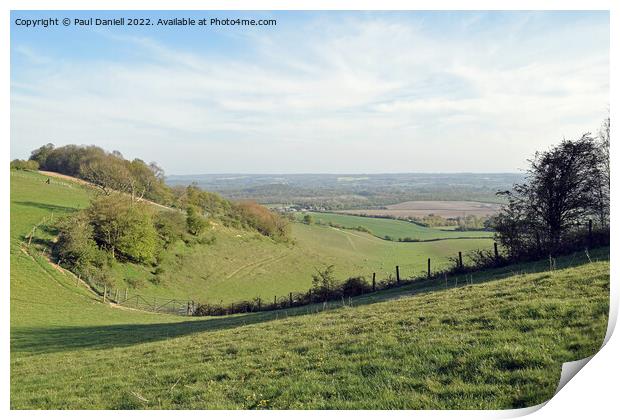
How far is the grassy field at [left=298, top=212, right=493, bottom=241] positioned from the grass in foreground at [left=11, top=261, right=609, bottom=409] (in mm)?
58683

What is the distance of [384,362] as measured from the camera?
6.58 meters

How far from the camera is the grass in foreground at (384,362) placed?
568 cm

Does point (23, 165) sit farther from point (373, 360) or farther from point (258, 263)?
point (373, 360)

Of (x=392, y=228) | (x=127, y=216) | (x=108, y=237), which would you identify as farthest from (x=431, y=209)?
(x=108, y=237)

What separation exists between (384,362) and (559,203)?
18.1 meters

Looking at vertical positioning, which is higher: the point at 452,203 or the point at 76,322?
the point at 452,203

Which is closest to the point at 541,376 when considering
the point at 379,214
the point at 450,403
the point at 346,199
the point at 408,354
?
the point at 450,403

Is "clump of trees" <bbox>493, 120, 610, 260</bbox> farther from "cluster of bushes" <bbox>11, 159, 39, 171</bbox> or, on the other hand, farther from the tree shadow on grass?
"cluster of bushes" <bbox>11, 159, 39, 171</bbox>

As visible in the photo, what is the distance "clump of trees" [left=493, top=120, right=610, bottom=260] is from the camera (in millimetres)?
17953

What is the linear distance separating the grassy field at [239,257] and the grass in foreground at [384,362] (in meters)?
23.2

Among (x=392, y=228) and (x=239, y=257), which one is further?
(x=392, y=228)
